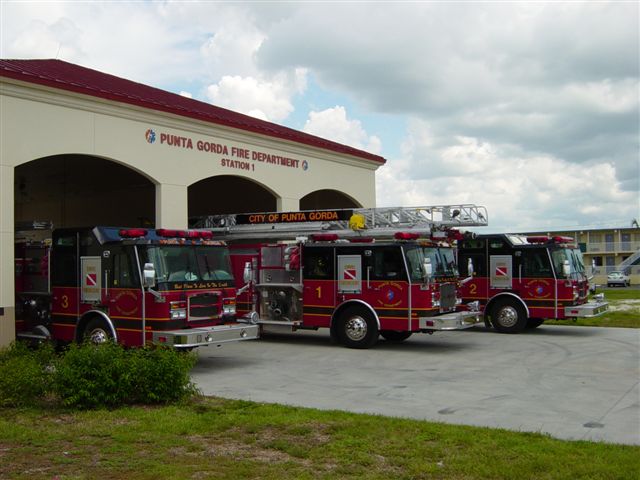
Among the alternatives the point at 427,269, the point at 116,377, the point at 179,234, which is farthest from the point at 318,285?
the point at 116,377

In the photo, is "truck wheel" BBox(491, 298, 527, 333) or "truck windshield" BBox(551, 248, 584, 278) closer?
"truck windshield" BBox(551, 248, 584, 278)

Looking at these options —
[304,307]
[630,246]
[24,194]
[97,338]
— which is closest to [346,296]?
[304,307]

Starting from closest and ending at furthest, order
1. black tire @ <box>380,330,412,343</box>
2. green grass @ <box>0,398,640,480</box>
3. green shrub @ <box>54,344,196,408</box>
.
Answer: green grass @ <box>0,398,640,480</box> < green shrub @ <box>54,344,196,408</box> < black tire @ <box>380,330,412,343</box>

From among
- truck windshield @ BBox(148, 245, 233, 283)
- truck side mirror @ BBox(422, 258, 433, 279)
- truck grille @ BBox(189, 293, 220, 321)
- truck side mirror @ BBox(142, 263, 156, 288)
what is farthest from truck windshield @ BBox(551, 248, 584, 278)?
truck side mirror @ BBox(142, 263, 156, 288)

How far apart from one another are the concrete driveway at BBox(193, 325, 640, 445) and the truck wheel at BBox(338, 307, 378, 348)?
22cm

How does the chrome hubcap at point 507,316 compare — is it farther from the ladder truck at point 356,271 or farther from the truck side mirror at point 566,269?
the ladder truck at point 356,271

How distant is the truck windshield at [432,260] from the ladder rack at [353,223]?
0.45 metres

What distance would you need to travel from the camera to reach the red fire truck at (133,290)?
37.2ft

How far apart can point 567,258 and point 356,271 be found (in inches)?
230

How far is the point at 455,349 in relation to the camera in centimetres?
1444

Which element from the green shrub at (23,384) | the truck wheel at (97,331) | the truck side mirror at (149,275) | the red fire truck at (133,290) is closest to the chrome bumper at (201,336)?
the red fire truck at (133,290)

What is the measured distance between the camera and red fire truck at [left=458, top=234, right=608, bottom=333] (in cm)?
1653

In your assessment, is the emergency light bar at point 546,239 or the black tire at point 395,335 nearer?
the black tire at point 395,335

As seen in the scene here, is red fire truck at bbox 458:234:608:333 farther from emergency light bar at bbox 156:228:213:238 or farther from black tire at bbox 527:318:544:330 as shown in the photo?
emergency light bar at bbox 156:228:213:238
